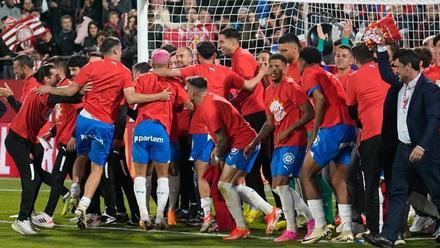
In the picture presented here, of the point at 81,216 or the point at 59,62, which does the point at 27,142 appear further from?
the point at 59,62

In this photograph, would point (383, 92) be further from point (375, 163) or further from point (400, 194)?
point (400, 194)

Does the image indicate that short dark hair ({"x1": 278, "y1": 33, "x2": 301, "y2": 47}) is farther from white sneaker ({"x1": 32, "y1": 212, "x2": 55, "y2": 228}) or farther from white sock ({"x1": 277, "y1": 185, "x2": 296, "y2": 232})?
white sneaker ({"x1": 32, "y1": 212, "x2": 55, "y2": 228})

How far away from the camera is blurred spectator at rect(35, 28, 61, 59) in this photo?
24314mm

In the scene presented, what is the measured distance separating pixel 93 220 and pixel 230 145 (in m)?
2.41

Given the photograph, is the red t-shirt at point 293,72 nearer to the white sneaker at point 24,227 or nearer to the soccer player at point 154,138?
the soccer player at point 154,138

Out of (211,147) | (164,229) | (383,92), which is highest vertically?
(383,92)

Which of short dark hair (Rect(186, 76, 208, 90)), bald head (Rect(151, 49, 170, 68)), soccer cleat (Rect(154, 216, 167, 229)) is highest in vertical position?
bald head (Rect(151, 49, 170, 68))

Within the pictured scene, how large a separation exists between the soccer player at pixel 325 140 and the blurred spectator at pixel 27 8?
13.5 meters

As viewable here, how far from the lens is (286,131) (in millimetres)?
12648

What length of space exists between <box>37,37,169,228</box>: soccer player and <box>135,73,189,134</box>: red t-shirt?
14 centimetres

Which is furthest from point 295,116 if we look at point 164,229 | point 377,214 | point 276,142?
point 164,229

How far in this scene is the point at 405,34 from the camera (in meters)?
19.1

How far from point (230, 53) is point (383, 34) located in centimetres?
310

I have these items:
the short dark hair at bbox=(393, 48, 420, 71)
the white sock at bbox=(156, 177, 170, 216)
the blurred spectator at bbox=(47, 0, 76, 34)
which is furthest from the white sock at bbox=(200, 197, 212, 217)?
the blurred spectator at bbox=(47, 0, 76, 34)
